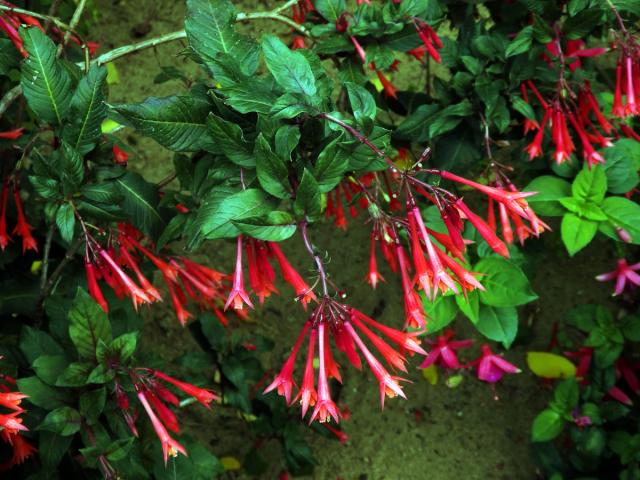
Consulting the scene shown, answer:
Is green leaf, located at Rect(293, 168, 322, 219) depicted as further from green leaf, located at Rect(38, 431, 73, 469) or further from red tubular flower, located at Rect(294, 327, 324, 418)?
Answer: green leaf, located at Rect(38, 431, 73, 469)

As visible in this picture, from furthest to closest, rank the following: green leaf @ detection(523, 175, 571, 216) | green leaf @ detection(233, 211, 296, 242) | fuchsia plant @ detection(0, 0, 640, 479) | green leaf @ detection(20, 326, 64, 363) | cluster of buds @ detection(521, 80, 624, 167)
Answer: green leaf @ detection(523, 175, 571, 216) < cluster of buds @ detection(521, 80, 624, 167) < green leaf @ detection(20, 326, 64, 363) < fuchsia plant @ detection(0, 0, 640, 479) < green leaf @ detection(233, 211, 296, 242)

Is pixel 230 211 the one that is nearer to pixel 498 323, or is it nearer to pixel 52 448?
pixel 52 448

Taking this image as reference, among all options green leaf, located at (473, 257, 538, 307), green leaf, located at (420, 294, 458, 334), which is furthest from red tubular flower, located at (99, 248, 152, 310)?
green leaf, located at (473, 257, 538, 307)

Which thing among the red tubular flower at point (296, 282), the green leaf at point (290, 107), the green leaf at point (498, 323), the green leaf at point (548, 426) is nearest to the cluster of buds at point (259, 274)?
the red tubular flower at point (296, 282)

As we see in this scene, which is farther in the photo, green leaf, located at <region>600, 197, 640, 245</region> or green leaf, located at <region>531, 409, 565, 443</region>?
green leaf, located at <region>531, 409, 565, 443</region>

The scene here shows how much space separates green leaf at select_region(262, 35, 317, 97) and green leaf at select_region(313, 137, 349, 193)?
0.10 metres

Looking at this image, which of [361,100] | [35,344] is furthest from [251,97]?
[35,344]

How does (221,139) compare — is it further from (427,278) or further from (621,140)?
(621,140)

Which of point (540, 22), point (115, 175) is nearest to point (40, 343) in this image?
point (115, 175)

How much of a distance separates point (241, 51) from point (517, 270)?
83 cm

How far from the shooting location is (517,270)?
1.62m

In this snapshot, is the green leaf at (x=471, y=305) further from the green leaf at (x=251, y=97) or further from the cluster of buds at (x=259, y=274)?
the green leaf at (x=251, y=97)

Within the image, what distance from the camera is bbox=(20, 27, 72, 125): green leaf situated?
47.6 inches

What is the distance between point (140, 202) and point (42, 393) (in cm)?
42
